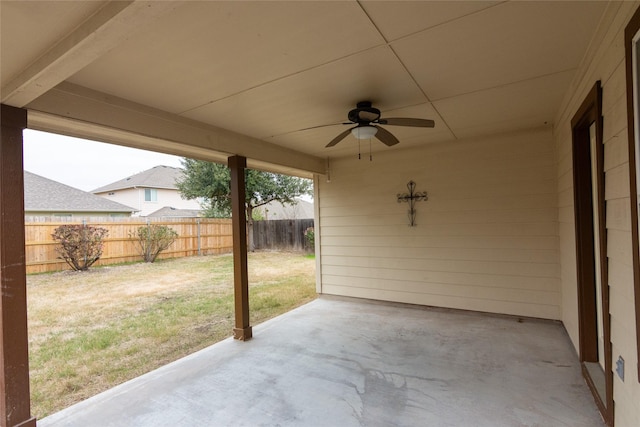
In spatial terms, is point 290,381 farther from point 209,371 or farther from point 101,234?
point 101,234

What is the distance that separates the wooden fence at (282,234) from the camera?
1159 centimetres

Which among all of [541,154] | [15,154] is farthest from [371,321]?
[15,154]

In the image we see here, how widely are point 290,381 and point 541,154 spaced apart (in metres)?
3.93

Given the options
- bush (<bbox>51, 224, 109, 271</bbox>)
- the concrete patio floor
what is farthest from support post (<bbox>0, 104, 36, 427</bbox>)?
bush (<bbox>51, 224, 109, 271</bbox>)

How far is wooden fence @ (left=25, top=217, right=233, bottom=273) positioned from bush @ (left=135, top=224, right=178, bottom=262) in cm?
15

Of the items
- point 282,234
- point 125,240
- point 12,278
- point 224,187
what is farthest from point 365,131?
point 224,187

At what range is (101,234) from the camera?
8484 millimetres

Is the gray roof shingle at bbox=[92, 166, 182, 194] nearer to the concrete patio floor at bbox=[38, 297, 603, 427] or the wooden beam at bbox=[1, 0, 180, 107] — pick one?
the concrete patio floor at bbox=[38, 297, 603, 427]

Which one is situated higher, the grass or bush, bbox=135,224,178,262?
bush, bbox=135,224,178,262

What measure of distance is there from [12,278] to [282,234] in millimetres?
10041

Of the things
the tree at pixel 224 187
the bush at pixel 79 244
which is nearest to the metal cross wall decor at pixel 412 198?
the tree at pixel 224 187

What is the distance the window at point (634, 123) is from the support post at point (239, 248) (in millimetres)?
3263

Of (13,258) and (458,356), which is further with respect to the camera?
(458,356)

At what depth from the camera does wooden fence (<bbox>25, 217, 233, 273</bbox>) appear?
24.9ft
